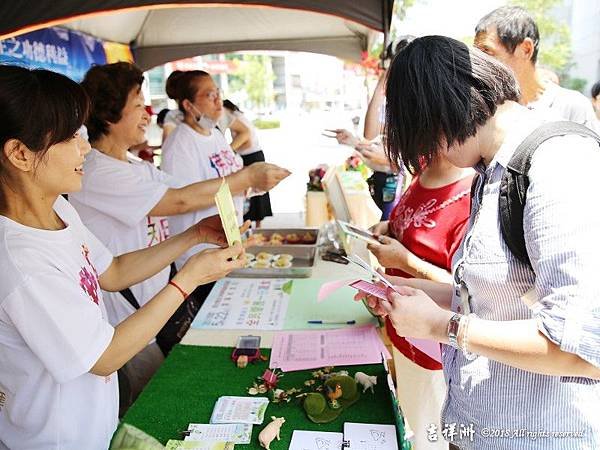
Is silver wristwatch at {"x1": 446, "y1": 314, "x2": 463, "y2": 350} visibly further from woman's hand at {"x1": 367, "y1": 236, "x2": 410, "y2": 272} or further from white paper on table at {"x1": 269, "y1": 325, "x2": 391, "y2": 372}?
woman's hand at {"x1": 367, "y1": 236, "x2": 410, "y2": 272}

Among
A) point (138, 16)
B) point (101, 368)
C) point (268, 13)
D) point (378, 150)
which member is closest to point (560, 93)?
point (378, 150)

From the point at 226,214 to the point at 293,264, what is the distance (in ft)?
4.13

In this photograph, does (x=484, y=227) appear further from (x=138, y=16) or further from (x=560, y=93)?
(x=138, y=16)

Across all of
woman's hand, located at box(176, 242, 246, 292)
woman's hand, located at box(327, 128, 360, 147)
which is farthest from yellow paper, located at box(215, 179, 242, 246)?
woman's hand, located at box(327, 128, 360, 147)

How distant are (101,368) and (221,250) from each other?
16.0 inches

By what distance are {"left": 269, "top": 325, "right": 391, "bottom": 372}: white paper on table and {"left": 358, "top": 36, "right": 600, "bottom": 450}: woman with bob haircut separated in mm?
445

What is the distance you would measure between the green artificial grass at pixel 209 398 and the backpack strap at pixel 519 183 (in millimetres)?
582

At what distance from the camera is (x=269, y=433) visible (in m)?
1.11

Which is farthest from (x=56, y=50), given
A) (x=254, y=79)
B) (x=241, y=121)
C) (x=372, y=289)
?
(x=254, y=79)

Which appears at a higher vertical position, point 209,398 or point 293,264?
point 209,398

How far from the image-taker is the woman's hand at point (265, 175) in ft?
7.00

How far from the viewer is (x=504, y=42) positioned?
1.90m

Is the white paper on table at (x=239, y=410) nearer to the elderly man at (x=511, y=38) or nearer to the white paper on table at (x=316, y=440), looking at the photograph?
the white paper on table at (x=316, y=440)

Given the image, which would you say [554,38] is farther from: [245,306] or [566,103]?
[245,306]
